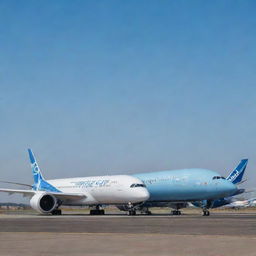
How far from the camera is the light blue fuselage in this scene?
50.2 meters

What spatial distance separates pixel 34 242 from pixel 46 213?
131ft

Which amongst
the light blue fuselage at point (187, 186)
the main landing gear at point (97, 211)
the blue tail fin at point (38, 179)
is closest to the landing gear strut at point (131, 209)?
the light blue fuselage at point (187, 186)

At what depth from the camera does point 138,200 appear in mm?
51469

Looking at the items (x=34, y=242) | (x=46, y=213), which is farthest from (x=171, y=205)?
(x=34, y=242)

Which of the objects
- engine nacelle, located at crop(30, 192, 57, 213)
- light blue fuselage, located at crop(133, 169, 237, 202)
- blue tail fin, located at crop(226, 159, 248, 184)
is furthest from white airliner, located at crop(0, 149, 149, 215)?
blue tail fin, located at crop(226, 159, 248, 184)

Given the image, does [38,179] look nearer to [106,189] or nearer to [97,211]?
[97,211]

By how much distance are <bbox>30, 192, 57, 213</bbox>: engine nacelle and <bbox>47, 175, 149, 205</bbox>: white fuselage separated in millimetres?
3613

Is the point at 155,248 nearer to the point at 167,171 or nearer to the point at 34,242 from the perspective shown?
the point at 34,242

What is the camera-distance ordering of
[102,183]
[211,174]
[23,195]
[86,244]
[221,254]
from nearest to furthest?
[221,254], [86,244], [211,174], [102,183], [23,195]

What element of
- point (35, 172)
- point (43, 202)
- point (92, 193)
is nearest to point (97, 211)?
point (92, 193)

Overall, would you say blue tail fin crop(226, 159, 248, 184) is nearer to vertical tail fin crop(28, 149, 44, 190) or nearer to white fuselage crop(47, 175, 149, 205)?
white fuselage crop(47, 175, 149, 205)

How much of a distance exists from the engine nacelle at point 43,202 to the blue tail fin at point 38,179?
6970 millimetres

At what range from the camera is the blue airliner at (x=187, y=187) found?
50219 mm

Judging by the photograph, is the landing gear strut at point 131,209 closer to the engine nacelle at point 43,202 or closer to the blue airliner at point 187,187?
the blue airliner at point 187,187
